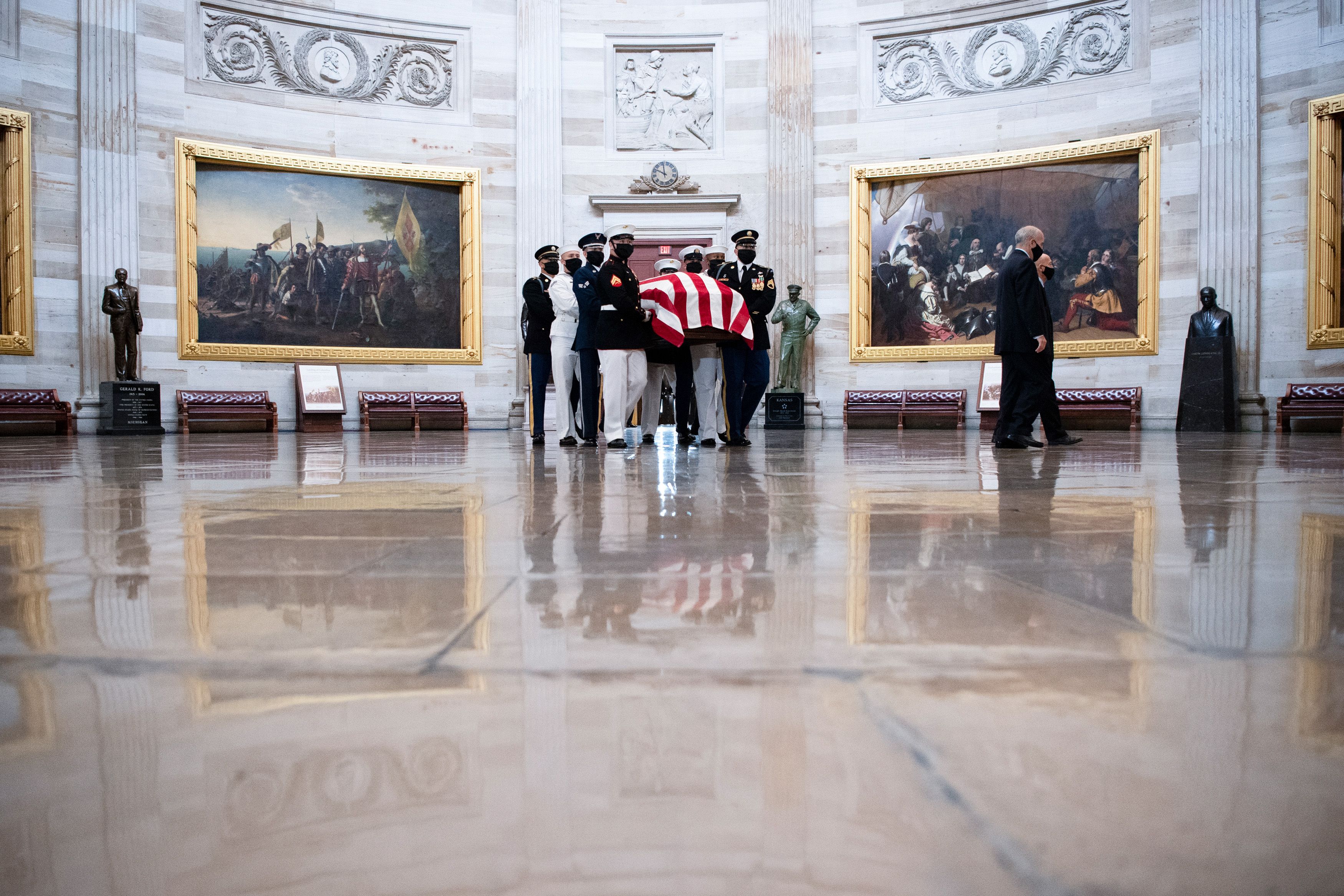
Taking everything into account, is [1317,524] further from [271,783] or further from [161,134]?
[161,134]

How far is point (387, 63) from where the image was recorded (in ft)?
50.2

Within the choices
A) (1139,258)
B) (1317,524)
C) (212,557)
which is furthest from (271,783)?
(1139,258)

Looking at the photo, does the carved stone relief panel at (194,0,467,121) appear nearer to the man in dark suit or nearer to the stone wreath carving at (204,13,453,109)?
the stone wreath carving at (204,13,453,109)

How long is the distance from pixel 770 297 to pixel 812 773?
792 centimetres

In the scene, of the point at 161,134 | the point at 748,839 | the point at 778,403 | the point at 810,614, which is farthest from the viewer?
the point at 778,403

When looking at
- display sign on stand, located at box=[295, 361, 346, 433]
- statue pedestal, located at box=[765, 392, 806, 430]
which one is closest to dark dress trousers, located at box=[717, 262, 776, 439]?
statue pedestal, located at box=[765, 392, 806, 430]

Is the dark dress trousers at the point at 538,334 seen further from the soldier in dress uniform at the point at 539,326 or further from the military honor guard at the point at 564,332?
the military honor guard at the point at 564,332

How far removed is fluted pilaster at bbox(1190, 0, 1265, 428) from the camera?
1300cm

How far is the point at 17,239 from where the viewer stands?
1295 centimetres

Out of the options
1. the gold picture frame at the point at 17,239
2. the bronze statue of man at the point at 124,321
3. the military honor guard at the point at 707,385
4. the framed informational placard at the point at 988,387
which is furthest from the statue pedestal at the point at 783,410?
the gold picture frame at the point at 17,239

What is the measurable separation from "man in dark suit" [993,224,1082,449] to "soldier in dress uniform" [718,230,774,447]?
1.97m

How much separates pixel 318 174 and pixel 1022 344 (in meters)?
11.9

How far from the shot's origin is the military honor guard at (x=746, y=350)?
812 centimetres

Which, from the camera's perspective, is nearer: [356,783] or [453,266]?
[356,783]
